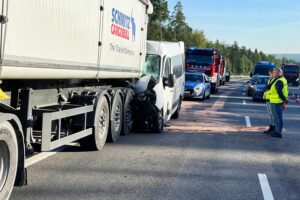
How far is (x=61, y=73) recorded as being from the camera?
7.14 meters

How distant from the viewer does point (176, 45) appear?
16.3 m

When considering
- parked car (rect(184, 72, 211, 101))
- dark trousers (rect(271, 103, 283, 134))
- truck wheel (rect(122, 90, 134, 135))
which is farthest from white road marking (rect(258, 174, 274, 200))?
parked car (rect(184, 72, 211, 101))

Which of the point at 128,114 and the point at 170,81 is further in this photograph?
the point at 170,81

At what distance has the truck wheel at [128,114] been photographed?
11758 millimetres

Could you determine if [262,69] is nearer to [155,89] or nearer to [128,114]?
[155,89]

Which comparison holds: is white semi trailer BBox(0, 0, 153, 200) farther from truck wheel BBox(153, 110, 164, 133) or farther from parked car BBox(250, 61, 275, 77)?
parked car BBox(250, 61, 275, 77)

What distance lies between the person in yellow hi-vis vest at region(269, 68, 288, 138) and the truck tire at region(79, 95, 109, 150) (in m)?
4.95

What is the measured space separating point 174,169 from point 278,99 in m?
5.63

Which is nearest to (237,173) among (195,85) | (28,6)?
(28,6)

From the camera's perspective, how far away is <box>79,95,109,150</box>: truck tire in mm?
9375

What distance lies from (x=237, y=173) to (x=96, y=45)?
3249 mm

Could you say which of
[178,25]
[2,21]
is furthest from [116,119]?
[178,25]

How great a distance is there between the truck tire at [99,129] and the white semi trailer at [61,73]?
0.06 ft

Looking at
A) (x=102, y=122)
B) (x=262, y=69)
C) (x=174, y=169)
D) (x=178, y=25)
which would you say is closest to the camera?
(x=174, y=169)
